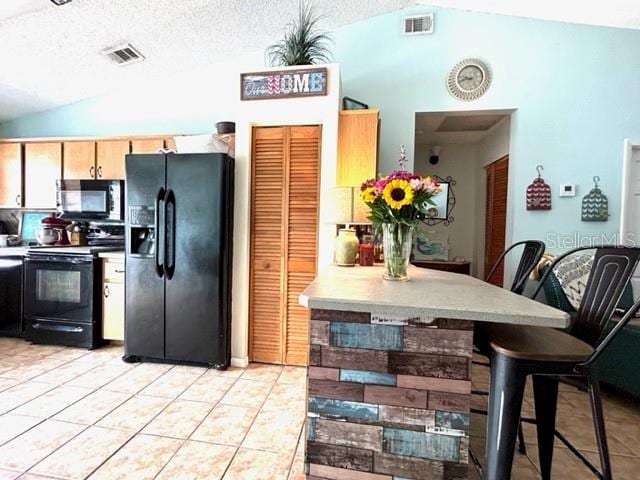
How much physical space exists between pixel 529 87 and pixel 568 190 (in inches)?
41.2

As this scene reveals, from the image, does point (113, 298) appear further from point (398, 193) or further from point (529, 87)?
point (529, 87)

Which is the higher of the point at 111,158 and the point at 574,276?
the point at 111,158

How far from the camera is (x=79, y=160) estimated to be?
11.7 feet

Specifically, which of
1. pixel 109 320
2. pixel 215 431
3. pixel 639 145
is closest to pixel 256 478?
pixel 215 431

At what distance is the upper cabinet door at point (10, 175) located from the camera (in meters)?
3.67

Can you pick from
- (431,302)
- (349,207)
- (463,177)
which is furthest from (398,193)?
(463,177)

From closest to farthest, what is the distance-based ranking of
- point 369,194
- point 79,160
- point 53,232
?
1. point 369,194
2. point 53,232
3. point 79,160

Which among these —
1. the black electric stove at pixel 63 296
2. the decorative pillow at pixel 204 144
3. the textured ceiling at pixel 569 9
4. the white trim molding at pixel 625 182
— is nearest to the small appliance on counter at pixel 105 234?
the black electric stove at pixel 63 296

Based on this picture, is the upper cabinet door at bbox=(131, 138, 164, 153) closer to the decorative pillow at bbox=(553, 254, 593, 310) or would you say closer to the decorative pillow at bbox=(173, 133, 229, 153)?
the decorative pillow at bbox=(173, 133, 229, 153)

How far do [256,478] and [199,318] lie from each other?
4.58 ft

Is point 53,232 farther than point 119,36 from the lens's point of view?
Yes

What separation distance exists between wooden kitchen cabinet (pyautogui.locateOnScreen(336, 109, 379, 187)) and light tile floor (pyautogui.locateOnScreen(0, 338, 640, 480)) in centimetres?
164

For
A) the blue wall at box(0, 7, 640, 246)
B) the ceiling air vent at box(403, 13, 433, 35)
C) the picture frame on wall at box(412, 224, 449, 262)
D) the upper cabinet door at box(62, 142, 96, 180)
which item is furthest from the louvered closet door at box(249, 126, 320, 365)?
the picture frame on wall at box(412, 224, 449, 262)

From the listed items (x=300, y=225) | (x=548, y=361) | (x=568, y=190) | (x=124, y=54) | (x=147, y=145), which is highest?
(x=124, y=54)
